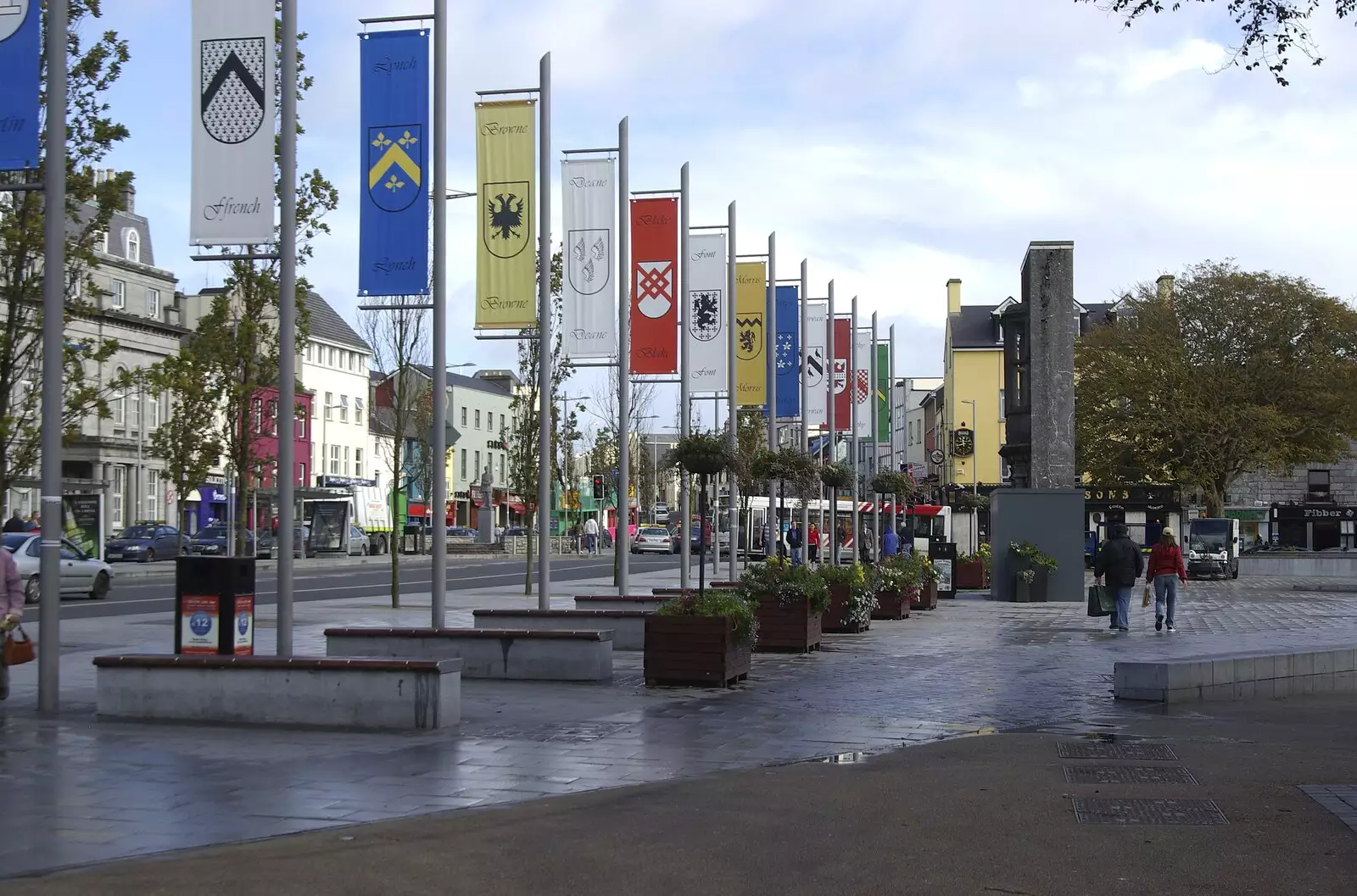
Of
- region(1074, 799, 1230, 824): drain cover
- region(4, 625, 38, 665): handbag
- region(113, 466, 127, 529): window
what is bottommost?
region(1074, 799, 1230, 824): drain cover

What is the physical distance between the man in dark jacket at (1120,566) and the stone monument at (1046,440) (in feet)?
29.0

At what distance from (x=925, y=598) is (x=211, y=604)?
20.5 m

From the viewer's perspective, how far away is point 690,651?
15617 mm

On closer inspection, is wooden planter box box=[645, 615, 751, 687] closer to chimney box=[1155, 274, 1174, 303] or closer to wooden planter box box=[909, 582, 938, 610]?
wooden planter box box=[909, 582, 938, 610]

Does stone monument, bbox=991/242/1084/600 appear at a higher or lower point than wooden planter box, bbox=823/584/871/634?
higher

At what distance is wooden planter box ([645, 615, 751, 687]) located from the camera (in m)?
15.6

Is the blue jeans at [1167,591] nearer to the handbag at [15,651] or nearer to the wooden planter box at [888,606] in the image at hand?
the wooden planter box at [888,606]

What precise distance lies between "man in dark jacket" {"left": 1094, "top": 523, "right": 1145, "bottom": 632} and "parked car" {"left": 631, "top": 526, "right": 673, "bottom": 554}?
57827mm

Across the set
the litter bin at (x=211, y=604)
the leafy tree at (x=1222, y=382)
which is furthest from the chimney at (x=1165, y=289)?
the litter bin at (x=211, y=604)

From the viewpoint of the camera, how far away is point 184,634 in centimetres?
1387

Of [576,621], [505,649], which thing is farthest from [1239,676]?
[576,621]

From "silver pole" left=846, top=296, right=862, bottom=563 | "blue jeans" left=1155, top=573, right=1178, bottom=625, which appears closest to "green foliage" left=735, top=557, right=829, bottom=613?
"blue jeans" left=1155, top=573, right=1178, bottom=625

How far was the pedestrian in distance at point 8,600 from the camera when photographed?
1293cm

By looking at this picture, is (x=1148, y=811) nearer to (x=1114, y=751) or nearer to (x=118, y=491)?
(x=1114, y=751)
